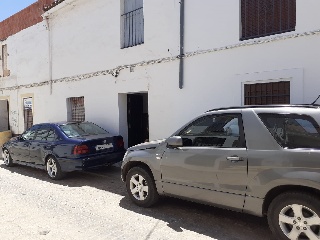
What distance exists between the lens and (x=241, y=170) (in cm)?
384

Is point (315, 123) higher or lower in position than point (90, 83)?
lower

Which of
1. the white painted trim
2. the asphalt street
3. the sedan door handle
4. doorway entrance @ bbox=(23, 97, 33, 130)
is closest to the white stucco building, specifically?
the white painted trim

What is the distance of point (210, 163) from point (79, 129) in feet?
15.3

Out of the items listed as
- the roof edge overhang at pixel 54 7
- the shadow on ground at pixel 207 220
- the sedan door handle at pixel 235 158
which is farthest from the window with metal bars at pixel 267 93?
the roof edge overhang at pixel 54 7

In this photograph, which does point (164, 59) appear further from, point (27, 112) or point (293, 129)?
point (27, 112)

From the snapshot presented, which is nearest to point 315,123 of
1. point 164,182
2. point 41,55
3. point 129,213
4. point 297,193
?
point 297,193

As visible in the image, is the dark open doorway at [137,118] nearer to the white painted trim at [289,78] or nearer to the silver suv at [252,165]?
the white painted trim at [289,78]

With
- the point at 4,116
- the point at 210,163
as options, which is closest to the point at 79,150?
the point at 210,163

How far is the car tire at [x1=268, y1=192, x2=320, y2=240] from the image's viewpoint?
328 centimetres

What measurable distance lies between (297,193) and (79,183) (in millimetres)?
5022

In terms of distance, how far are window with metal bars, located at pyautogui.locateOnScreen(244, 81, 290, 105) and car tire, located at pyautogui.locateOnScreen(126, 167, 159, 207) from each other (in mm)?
3069

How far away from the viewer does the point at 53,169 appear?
24.1 ft

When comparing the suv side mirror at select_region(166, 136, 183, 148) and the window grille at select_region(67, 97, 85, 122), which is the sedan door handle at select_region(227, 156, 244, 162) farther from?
the window grille at select_region(67, 97, 85, 122)

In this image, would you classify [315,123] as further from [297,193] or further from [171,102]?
[171,102]
